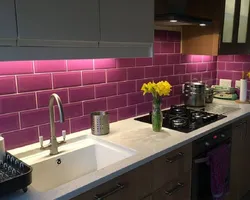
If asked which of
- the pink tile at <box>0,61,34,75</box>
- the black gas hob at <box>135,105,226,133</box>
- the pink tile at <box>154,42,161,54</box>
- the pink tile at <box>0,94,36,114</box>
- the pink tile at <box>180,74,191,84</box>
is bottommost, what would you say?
the black gas hob at <box>135,105,226,133</box>

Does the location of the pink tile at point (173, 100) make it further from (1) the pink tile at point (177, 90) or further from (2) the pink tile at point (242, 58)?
(2) the pink tile at point (242, 58)

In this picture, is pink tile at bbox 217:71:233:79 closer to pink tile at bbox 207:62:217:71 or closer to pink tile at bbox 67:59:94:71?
pink tile at bbox 207:62:217:71

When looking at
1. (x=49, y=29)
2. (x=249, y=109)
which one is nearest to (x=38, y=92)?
(x=49, y=29)

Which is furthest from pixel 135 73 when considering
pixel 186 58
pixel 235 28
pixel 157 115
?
pixel 235 28

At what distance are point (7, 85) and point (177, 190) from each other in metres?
1.15

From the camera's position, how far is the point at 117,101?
75.8 inches

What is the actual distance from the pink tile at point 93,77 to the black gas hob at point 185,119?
1.51 feet

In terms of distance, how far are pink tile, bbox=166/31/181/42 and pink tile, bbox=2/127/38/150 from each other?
1398 millimetres

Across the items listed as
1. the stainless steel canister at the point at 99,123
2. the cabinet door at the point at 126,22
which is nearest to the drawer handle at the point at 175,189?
the stainless steel canister at the point at 99,123

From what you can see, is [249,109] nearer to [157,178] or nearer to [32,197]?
[157,178]

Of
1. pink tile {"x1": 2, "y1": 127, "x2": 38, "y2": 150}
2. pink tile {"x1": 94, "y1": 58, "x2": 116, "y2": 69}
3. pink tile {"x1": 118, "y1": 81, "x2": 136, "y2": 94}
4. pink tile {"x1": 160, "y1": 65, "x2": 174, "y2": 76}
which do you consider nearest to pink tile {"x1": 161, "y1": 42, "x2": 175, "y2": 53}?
pink tile {"x1": 160, "y1": 65, "x2": 174, "y2": 76}

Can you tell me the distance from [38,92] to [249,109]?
1773 mm

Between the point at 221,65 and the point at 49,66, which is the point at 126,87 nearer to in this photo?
the point at 49,66

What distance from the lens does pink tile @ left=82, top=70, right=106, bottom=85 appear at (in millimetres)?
1685
